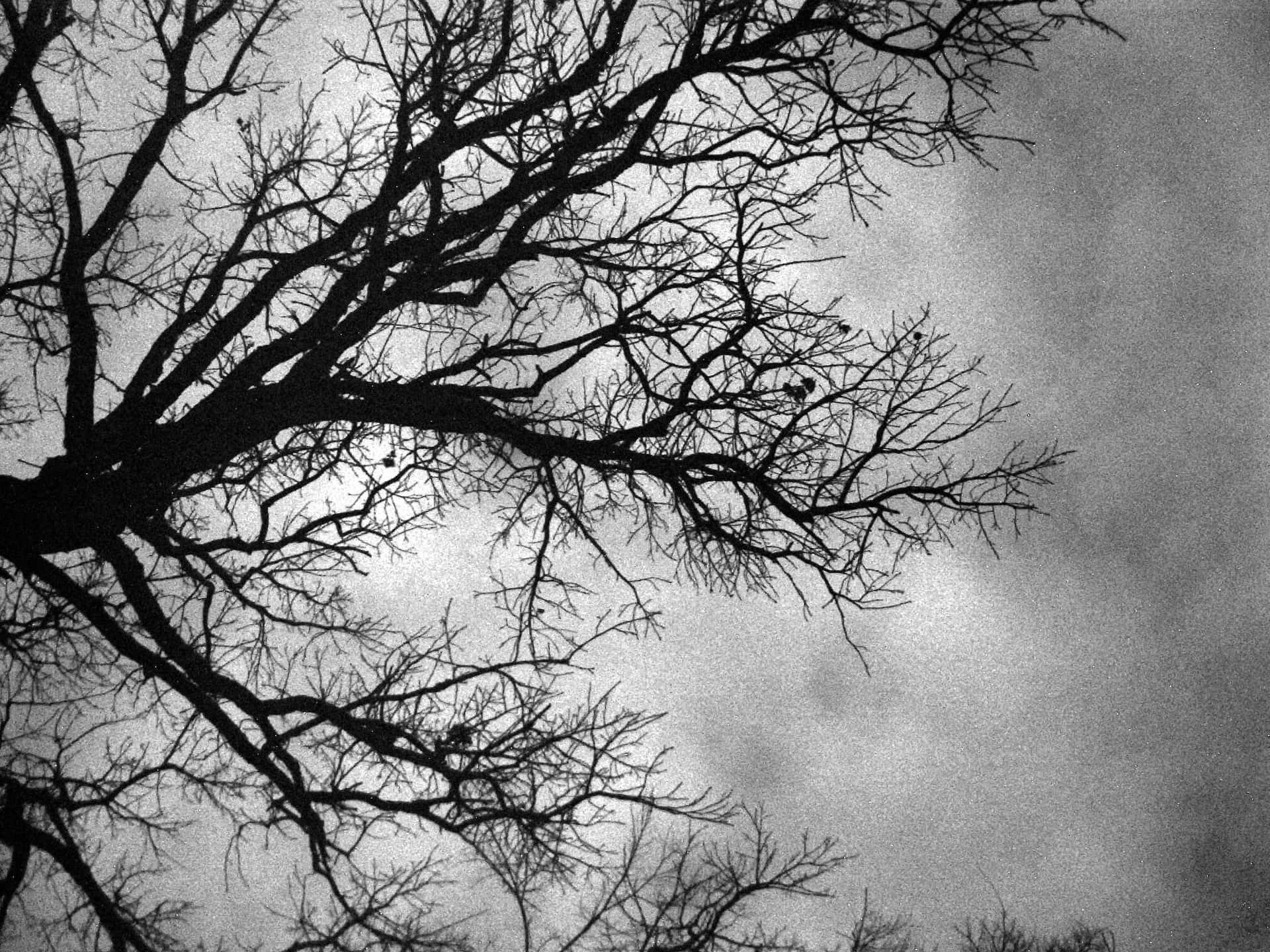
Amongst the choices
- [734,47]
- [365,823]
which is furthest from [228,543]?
[734,47]

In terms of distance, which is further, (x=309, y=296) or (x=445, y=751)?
(x=309, y=296)

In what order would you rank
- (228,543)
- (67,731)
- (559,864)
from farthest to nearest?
(228,543) → (67,731) → (559,864)

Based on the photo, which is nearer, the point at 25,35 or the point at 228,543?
the point at 25,35

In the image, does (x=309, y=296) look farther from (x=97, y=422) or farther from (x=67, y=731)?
(x=67, y=731)

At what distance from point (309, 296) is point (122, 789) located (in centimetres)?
378

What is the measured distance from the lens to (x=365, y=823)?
5.78 m

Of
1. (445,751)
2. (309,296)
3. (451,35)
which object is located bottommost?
(445,751)

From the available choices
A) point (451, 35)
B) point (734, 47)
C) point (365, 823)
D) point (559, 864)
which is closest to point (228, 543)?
point (365, 823)

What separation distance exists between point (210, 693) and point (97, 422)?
7.24 ft

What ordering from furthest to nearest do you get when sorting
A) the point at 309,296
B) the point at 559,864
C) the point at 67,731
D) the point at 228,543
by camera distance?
the point at 228,543 → the point at 309,296 → the point at 67,731 → the point at 559,864

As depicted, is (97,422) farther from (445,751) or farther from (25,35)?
(445,751)

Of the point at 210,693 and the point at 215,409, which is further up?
the point at 215,409

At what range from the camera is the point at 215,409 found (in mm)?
5910

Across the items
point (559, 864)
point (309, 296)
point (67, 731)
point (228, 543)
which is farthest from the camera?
point (228, 543)
